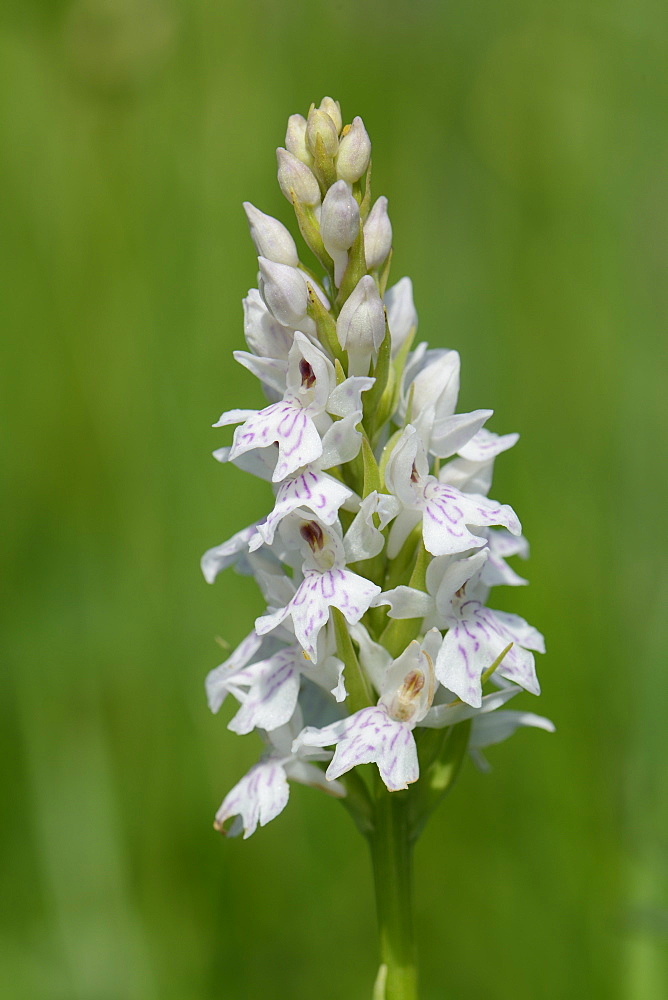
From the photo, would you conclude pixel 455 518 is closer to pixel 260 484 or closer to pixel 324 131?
pixel 324 131

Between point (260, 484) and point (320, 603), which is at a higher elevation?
point (260, 484)

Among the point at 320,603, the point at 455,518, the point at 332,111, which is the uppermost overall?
the point at 332,111

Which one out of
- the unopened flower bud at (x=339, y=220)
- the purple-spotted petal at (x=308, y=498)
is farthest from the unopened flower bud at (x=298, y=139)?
the purple-spotted petal at (x=308, y=498)

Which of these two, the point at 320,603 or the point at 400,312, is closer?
the point at 320,603

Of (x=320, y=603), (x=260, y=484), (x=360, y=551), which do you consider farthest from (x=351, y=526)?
(x=260, y=484)

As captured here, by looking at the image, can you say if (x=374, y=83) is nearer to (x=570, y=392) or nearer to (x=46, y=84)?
(x=46, y=84)

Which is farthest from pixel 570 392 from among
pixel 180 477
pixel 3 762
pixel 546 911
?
pixel 3 762

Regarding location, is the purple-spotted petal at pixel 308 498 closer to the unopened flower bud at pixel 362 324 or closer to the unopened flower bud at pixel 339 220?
the unopened flower bud at pixel 362 324
